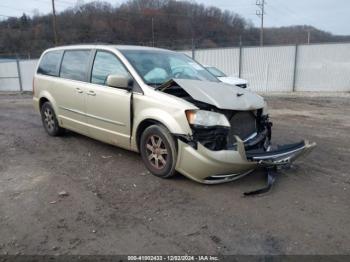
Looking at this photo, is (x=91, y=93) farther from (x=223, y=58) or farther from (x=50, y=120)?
(x=223, y=58)

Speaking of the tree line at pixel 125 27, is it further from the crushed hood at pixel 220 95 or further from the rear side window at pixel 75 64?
the crushed hood at pixel 220 95

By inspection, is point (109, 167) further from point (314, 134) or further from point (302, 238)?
point (314, 134)

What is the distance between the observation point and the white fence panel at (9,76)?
85.5 feet

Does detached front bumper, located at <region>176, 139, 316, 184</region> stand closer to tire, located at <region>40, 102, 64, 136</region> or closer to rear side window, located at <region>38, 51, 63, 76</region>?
tire, located at <region>40, 102, 64, 136</region>

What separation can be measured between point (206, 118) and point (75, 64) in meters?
3.03

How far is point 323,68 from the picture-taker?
57.8 ft

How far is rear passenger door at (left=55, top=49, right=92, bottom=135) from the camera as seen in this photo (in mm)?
5588

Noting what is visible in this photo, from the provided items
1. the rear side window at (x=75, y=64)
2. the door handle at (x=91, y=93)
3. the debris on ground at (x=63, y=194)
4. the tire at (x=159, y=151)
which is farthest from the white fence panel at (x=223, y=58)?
the debris on ground at (x=63, y=194)

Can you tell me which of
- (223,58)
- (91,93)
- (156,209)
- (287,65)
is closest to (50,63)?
(91,93)

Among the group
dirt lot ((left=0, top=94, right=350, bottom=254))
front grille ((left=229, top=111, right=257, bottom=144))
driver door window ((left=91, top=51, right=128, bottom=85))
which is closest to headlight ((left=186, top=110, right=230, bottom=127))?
front grille ((left=229, top=111, right=257, bottom=144))

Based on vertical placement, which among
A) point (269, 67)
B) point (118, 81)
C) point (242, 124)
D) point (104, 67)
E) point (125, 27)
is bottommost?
point (242, 124)

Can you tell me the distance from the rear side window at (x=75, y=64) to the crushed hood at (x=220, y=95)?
1.82 meters

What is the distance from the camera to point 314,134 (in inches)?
277

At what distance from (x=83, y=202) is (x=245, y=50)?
17.8 m
